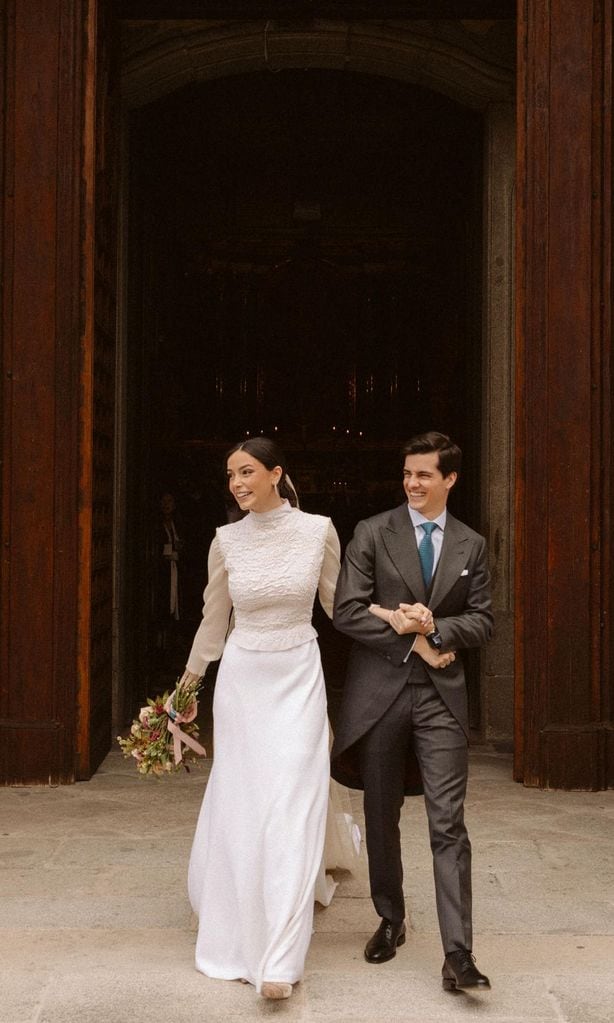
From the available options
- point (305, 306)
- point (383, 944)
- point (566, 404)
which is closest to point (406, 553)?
point (383, 944)

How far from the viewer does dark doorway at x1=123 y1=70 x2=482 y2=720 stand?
1323 centimetres

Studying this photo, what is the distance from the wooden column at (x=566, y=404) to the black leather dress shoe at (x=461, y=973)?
335 cm

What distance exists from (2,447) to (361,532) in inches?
141

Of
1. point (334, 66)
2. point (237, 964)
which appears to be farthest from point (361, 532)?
point (334, 66)

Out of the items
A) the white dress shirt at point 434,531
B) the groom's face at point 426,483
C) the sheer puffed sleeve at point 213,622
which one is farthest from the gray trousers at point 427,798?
the sheer puffed sleeve at point 213,622

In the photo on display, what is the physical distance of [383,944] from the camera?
15.5 feet

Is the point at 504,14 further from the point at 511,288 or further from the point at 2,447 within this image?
the point at 2,447

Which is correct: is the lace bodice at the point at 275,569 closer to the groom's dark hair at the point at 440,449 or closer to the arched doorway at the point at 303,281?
the groom's dark hair at the point at 440,449

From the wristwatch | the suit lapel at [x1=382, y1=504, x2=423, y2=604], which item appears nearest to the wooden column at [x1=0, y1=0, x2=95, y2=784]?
the suit lapel at [x1=382, y1=504, x2=423, y2=604]

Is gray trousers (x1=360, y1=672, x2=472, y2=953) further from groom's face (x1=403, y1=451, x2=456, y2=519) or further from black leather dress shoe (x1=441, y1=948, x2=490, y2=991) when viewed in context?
groom's face (x1=403, y1=451, x2=456, y2=519)

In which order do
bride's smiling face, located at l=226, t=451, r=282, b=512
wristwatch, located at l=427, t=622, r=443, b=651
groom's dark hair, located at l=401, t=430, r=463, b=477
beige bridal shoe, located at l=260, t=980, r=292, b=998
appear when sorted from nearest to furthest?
beige bridal shoe, located at l=260, t=980, r=292, b=998, wristwatch, located at l=427, t=622, r=443, b=651, groom's dark hair, located at l=401, t=430, r=463, b=477, bride's smiling face, located at l=226, t=451, r=282, b=512

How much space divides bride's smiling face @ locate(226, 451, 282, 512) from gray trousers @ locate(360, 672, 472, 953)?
0.89 meters

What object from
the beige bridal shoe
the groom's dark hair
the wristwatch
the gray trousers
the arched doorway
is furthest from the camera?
the arched doorway

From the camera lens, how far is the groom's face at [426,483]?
4.62 m
